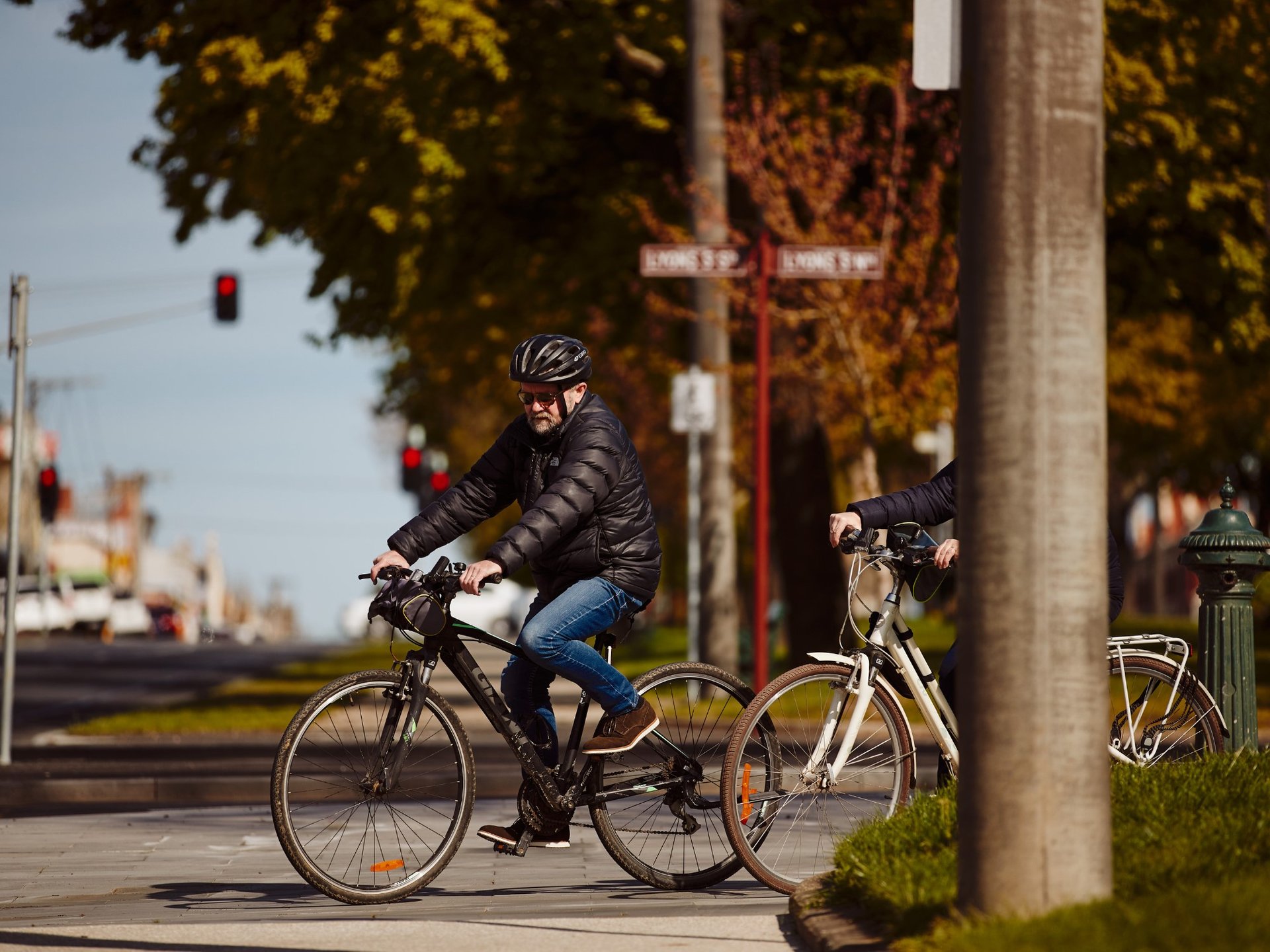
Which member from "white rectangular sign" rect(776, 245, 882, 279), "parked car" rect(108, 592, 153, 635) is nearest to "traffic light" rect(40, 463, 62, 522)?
"white rectangular sign" rect(776, 245, 882, 279)

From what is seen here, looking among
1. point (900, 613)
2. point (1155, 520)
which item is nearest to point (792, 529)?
point (900, 613)

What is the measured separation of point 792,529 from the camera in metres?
21.5

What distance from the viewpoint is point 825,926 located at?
17.7 feet

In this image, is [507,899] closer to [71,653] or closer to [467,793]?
[467,793]

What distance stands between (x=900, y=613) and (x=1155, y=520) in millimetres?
38923

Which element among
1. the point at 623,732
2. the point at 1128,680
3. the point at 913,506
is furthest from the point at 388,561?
the point at 1128,680

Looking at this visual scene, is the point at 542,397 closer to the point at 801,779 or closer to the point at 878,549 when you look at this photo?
the point at 878,549

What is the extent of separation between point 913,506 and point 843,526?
35 cm

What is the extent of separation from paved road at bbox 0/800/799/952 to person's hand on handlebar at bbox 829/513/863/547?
1205 millimetres

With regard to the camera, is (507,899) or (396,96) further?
(396,96)

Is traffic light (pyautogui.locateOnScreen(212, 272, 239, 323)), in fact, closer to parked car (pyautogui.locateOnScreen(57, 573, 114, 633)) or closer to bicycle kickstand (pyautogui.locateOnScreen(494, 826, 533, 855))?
bicycle kickstand (pyautogui.locateOnScreen(494, 826, 533, 855))

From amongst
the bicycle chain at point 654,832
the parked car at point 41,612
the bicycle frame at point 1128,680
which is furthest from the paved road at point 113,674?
the parked car at point 41,612

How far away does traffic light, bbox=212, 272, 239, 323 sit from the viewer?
87.9 ft

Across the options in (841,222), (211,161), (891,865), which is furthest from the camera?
(211,161)
